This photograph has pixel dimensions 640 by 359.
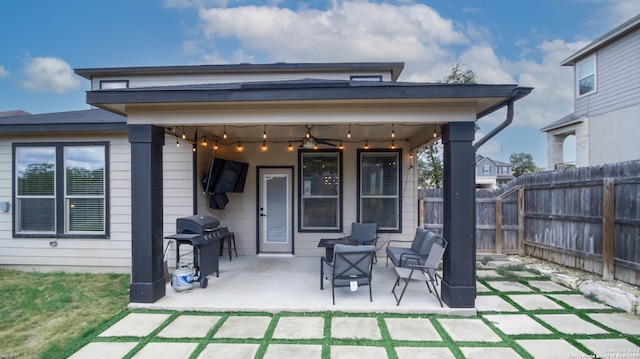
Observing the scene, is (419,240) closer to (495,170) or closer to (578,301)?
(578,301)

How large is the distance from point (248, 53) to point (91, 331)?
501 inches

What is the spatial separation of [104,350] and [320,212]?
14.2ft

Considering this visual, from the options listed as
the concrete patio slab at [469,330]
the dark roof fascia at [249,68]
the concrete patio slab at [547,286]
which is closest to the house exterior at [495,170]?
the dark roof fascia at [249,68]

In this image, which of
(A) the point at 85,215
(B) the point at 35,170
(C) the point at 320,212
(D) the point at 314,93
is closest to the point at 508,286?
(C) the point at 320,212

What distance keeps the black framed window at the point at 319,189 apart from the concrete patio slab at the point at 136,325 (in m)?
3.38

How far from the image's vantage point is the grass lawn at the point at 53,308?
9.46ft

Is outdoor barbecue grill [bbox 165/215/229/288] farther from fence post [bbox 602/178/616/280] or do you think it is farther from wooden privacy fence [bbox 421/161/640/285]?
fence post [bbox 602/178/616/280]

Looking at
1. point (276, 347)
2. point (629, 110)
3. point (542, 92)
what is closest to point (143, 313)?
point (276, 347)

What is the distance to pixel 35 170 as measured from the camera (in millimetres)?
5379

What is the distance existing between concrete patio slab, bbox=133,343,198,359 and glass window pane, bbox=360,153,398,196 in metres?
4.45

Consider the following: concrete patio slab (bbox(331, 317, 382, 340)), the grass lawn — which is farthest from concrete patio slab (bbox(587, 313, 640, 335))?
the grass lawn

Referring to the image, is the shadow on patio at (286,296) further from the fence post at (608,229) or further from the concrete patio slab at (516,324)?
the fence post at (608,229)

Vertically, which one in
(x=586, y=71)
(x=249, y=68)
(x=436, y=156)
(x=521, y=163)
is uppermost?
(x=586, y=71)

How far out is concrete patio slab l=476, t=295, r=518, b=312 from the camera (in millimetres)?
3674
